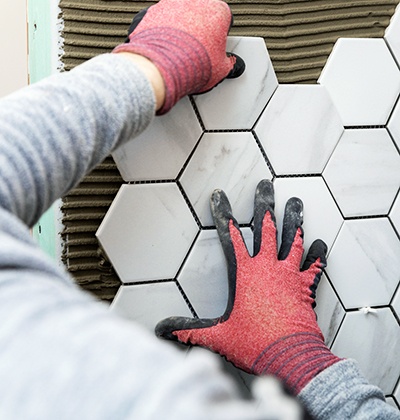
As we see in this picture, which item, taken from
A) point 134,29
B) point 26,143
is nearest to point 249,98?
point 134,29

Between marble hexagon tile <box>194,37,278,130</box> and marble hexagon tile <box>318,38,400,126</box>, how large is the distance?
0.33 feet

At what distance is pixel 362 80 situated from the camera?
2.88ft

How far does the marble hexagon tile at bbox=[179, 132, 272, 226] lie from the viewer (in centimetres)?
80

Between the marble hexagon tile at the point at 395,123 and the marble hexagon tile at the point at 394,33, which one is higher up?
the marble hexagon tile at the point at 394,33

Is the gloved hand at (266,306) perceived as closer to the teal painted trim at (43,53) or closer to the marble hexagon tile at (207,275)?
the marble hexagon tile at (207,275)

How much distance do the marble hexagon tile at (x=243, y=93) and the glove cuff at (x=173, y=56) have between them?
7 cm

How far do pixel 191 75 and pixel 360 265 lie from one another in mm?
430

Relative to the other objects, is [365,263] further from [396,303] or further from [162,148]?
[162,148]

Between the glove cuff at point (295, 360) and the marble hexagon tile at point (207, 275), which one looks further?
the marble hexagon tile at point (207, 275)

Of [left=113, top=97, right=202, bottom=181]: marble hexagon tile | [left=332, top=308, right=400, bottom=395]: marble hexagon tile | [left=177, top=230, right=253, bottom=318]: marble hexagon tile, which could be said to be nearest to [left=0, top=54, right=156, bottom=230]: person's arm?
[left=113, top=97, right=202, bottom=181]: marble hexagon tile

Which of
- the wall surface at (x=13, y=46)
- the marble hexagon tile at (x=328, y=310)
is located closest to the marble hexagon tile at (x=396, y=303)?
the marble hexagon tile at (x=328, y=310)

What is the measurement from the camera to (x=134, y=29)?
0.74 m

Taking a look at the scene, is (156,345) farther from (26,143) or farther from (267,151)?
(267,151)

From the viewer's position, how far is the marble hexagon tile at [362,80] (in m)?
0.86
